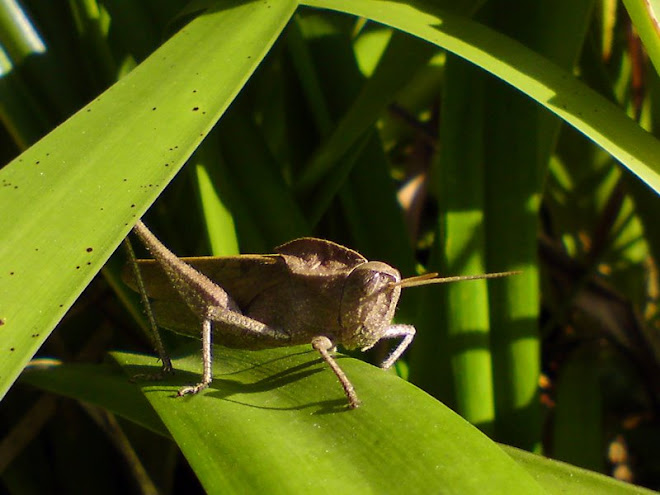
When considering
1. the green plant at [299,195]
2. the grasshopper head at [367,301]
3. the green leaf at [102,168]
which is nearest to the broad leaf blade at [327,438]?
the green plant at [299,195]

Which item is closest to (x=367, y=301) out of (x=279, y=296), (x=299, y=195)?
(x=279, y=296)

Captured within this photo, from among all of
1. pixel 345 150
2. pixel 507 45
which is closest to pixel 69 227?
pixel 345 150

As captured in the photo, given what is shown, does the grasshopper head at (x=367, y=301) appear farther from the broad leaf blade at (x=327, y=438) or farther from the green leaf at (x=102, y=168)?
the green leaf at (x=102, y=168)

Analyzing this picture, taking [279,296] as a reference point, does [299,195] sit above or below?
above

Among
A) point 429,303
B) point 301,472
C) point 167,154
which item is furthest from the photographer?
point 429,303

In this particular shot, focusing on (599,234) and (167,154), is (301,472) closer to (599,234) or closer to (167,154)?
(167,154)

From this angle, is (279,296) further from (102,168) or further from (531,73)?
(531,73)

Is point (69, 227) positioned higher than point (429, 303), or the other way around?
point (69, 227)

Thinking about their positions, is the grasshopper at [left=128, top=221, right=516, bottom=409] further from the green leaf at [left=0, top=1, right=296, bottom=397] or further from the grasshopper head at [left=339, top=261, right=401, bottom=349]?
the green leaf at [left=0, top=1, right=296, bottom=397]

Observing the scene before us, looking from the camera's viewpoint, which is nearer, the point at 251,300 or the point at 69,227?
the point at 69,227
